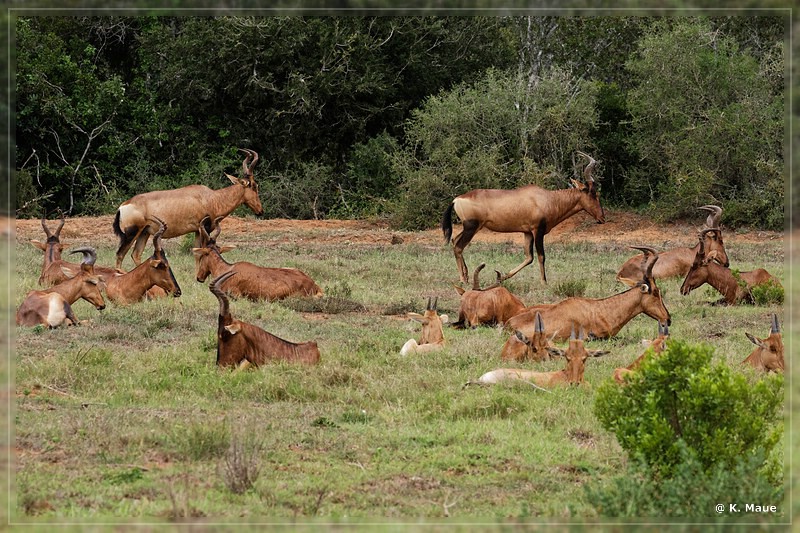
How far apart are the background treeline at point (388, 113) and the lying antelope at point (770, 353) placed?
14.2m

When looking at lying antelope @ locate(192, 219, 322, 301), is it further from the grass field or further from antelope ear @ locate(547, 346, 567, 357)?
antelope ear @ locate(547, 346, 567, 357)

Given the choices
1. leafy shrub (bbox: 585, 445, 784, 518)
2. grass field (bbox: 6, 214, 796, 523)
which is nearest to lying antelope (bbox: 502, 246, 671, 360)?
grass field (bbox: 6, 214, 796, 523)

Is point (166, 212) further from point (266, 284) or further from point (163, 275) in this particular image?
point (163, 275)

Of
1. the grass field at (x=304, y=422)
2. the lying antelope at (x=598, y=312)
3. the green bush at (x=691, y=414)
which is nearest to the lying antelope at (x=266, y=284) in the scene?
the grass field at (x=304, y=422)

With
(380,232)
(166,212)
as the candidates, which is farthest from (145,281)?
(380,232)

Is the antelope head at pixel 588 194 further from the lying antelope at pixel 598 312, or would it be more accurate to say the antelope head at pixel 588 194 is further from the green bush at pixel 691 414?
the green bush at pixel 691 414

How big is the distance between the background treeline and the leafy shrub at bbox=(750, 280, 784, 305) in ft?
31.4

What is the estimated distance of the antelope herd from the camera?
9.38 meters

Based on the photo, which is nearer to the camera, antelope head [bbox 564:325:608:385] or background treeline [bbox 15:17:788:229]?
antelope head [bbox 564:325:608:385]

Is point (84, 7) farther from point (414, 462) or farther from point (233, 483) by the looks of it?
point (414, 462)

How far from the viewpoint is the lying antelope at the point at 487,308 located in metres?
12.1

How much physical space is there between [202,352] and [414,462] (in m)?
3.75

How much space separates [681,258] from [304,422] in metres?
9.29

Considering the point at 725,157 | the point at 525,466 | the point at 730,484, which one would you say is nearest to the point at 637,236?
the point at 725,157
